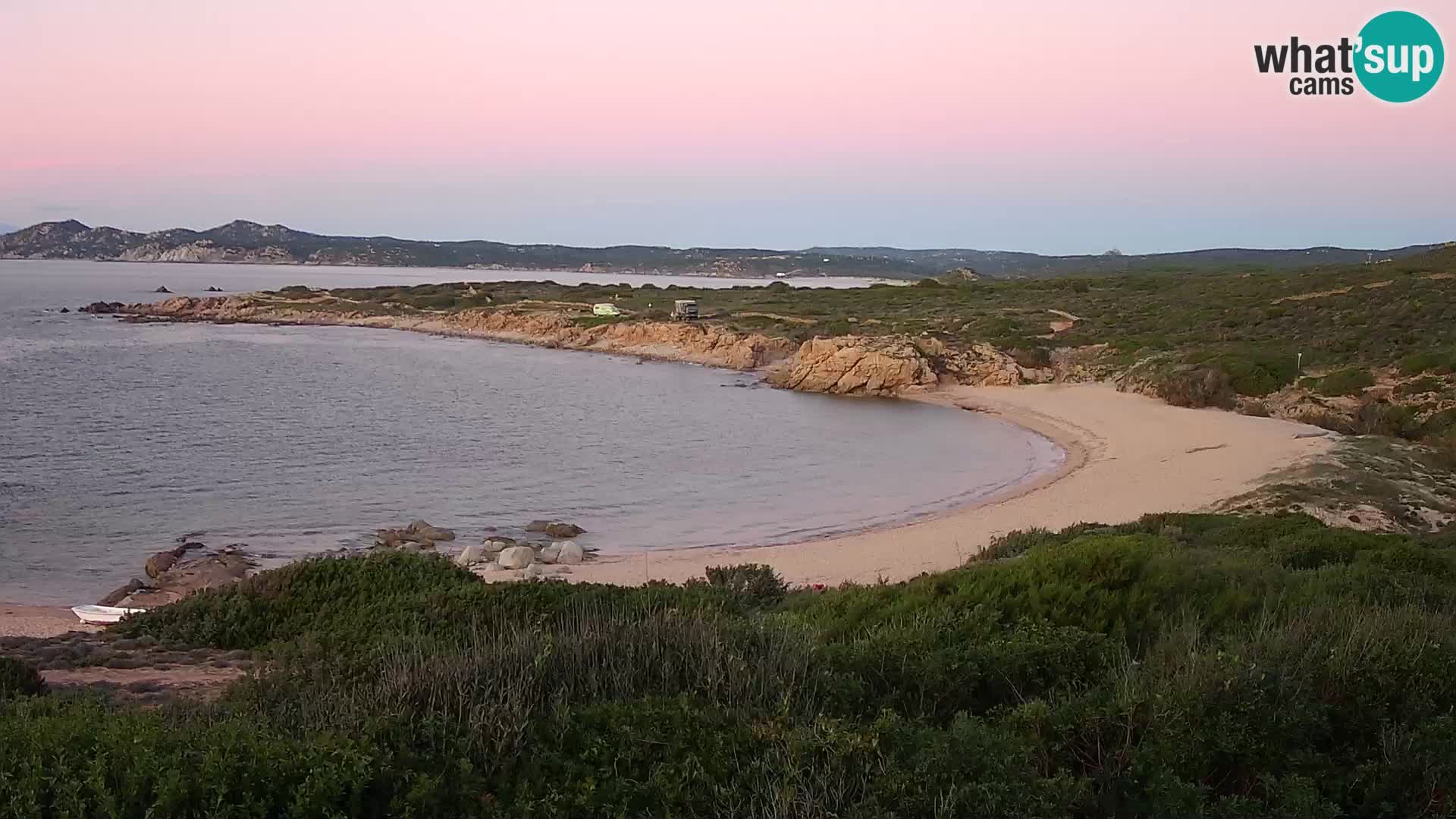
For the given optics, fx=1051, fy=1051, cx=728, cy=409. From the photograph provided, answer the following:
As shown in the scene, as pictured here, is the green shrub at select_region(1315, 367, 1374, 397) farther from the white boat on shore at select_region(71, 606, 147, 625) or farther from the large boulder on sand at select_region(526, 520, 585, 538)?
the white boat on shore at select_region(71, 606, 147, 625)

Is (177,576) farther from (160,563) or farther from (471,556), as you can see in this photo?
(471,556)

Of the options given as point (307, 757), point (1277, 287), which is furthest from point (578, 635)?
point (1277, 287)

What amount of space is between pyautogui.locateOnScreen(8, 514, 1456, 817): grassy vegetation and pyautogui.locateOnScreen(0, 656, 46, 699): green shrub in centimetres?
86

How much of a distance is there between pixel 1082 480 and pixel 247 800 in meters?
20.8

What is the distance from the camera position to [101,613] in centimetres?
1253

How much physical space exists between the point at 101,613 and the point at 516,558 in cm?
547

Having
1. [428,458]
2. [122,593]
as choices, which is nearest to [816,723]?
[122,593]

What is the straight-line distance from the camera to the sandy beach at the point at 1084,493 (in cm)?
1589

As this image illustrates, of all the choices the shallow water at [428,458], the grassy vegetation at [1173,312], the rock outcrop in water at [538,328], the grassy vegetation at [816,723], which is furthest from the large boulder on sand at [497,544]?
the rock outcrop in water at [538,328]

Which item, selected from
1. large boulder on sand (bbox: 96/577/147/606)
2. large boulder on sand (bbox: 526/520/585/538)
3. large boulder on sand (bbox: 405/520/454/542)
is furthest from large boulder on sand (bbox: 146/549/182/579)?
large boulder on sand (bbox: 526/520/585/538)

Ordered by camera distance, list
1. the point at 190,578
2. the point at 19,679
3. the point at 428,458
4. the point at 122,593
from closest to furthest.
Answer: the point at 19,679 → the point at 122,593 → the point at 190,578 → the point at 428,458

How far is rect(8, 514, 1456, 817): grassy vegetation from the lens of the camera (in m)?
4.11

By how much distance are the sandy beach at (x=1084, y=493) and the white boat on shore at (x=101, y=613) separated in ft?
18.4

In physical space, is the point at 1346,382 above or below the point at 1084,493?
above
